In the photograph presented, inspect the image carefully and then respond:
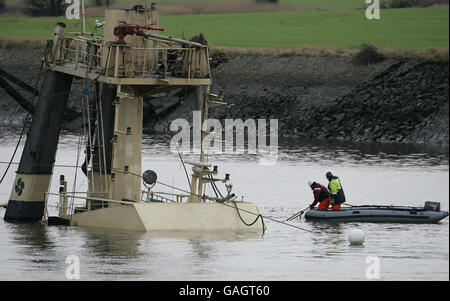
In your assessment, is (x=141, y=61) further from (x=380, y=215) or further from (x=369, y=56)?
(x=369, y=56)

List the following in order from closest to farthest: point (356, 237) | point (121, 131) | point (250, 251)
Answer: point (250, 251) → point (356, 237) → point (121, 131)

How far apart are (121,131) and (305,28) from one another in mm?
68406

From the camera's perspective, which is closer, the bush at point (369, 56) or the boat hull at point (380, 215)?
the boat hull at point (380, 215)

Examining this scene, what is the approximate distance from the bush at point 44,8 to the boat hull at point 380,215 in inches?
2385

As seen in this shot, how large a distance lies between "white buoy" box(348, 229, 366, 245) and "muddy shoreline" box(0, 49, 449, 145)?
40163 millimetres

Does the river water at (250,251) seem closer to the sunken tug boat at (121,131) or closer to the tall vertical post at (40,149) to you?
the sunken tug boat at (121,131)

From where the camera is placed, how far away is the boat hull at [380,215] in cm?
4319

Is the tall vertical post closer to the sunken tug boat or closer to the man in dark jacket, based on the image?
the sunken tug boat

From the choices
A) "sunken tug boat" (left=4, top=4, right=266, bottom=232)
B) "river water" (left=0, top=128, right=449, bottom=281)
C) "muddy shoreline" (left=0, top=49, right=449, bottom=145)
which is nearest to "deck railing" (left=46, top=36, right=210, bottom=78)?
"sunken tug boat" (left=4, top=4, right=266, bottom=232)

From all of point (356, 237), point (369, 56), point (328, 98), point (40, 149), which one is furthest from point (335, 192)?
point (369, 56)

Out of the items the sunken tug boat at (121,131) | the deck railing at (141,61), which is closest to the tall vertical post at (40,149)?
the sunken tug boat at (121,131)

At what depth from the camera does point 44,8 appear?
101 metres

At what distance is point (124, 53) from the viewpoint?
36938 millimetres

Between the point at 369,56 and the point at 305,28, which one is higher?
the point at 305,28
